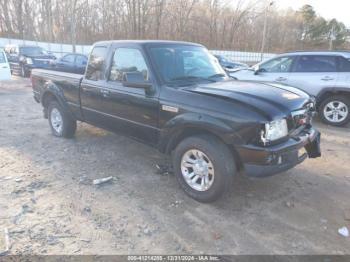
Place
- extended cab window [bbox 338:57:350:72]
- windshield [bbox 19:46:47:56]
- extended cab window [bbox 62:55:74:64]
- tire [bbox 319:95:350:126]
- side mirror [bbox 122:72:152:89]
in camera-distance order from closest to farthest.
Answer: side mirror [bbox 122:72:152:89]
extended cab window [bbox 338:57:350:72]
tire [bbox 319:95:350:126]
extended cab window [bbox 62:55:74:64]
windshield [bbox 19:46:47:56]

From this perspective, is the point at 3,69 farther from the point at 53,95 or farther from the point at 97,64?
the point at 97,64

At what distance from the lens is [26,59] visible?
16.2 meters

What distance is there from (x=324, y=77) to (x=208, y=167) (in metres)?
5.40

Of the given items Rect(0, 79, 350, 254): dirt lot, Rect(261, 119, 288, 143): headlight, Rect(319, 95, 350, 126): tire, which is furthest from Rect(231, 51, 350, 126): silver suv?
Rect(261, 119, 288, 143): headlight

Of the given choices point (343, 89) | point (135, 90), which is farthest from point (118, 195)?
point (343, 89)

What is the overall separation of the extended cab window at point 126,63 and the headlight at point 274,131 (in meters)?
1.75

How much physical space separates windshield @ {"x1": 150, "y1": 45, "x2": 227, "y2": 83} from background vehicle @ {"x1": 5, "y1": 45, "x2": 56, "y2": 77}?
528 inches

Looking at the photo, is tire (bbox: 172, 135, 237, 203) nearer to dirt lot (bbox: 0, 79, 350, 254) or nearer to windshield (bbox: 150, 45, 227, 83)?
dirt lot (bbox: 0, 79, 350, 254)

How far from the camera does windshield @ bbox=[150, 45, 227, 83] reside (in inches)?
161

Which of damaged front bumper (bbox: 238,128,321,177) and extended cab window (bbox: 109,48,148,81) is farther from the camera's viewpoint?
extended cab window (bbox: 109,48,148,81)

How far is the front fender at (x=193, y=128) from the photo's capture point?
3.27 meters

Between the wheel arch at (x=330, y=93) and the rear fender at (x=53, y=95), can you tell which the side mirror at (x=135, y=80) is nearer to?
the rear fender at (x=53, y=95)

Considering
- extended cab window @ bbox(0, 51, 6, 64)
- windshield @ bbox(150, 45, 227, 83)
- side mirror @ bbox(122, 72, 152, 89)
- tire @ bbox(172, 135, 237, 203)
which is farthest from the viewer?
extended cab window @ bbox(0, 51, 6, 64)

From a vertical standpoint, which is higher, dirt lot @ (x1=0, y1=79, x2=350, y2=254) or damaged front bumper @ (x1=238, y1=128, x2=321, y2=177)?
damaged front bumper @ (x1=238, y1=128, x2=321, y2=177)
